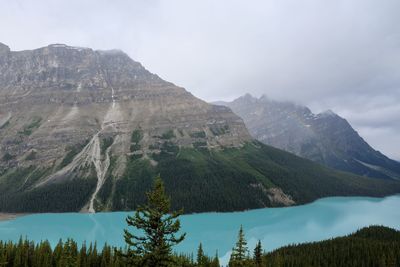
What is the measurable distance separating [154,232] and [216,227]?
5316 inches

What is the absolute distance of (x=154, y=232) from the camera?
2145cm

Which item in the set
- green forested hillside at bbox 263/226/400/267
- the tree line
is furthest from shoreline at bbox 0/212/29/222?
green forested hillside at bbox 263/226/400/267

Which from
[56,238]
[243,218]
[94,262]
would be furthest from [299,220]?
[94,262]

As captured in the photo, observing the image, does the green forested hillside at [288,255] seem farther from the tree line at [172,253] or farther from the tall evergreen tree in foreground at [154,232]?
the tall evergreen tree in foreground at [154,232]

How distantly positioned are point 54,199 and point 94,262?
128372mm

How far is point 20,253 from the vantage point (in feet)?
246

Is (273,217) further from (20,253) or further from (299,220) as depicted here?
(20,253)

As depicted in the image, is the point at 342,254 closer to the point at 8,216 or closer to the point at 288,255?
the point at 288,255

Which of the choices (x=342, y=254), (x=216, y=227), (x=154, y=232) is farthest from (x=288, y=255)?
(x=154, y=232)

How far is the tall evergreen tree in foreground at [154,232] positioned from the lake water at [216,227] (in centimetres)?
8711

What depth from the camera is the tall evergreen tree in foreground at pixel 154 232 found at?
20.9m

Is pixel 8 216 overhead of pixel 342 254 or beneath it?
overhead

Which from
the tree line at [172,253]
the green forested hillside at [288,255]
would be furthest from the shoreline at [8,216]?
the tree line at [172,253]

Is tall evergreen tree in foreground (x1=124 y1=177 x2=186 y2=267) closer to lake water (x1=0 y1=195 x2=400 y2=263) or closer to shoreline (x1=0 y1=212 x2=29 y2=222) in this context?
lake water (x1=0 y1=195 x2=400 y2=263)
